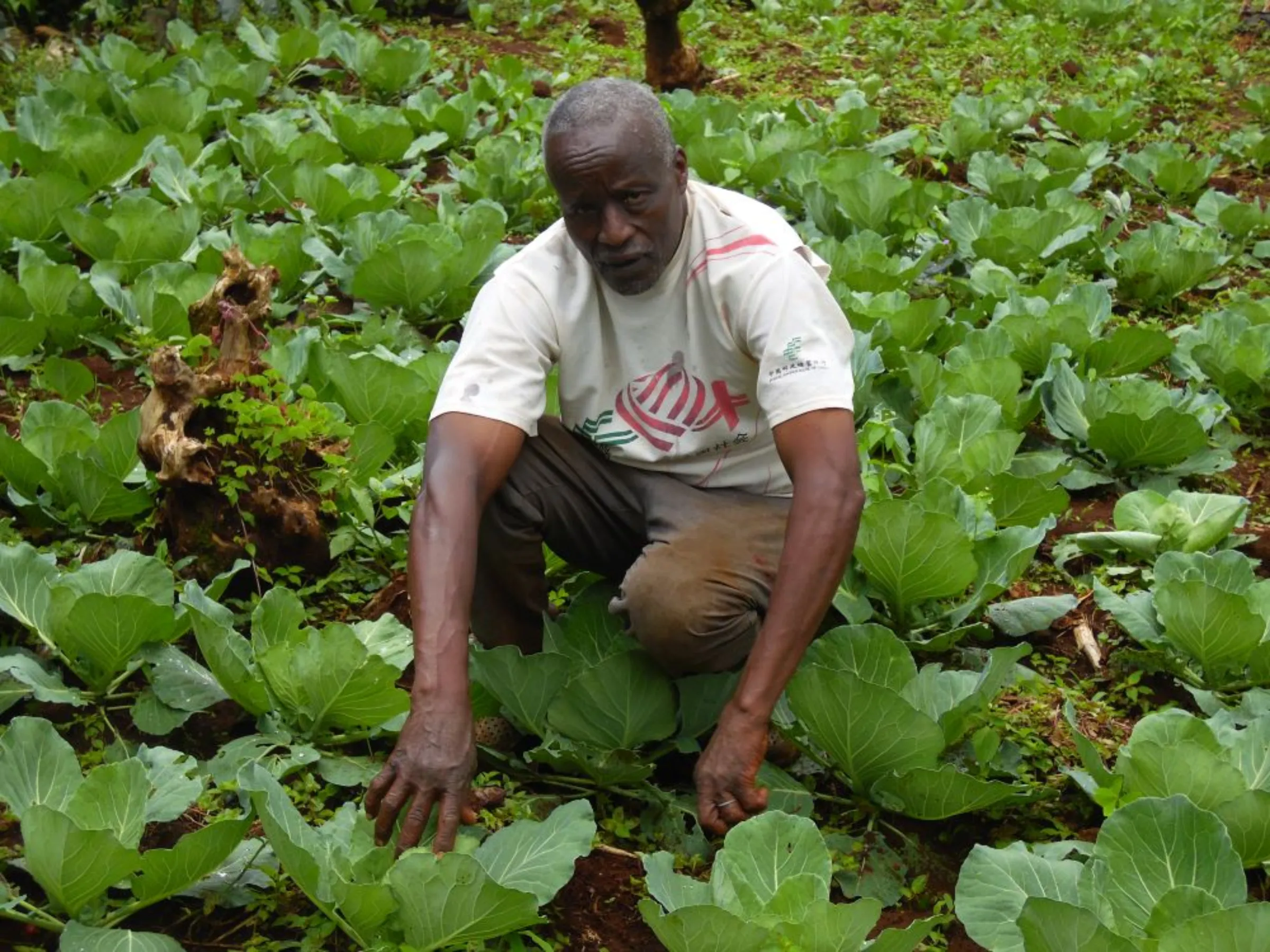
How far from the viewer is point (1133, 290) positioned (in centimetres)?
521

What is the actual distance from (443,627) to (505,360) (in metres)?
0.53

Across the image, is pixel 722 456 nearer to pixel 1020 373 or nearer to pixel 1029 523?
pixel 1029 523

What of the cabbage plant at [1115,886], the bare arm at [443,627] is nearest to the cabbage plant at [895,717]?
the cabbage plant at [1115,886]

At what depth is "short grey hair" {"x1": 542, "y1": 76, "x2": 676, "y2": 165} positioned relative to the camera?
264cm

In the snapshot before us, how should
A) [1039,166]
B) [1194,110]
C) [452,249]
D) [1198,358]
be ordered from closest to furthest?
[1198,358] < [452,249] < [1039,166] < [1194,110]

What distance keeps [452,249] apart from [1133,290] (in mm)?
2380

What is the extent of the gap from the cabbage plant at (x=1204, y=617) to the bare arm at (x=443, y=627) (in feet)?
4.67

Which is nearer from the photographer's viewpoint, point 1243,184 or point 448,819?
point 448,819

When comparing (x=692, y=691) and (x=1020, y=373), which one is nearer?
(x=692, y=691)

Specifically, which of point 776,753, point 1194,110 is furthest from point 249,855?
point 1194,110

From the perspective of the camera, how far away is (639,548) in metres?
3.12

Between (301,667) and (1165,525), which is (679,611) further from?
(1165,525)

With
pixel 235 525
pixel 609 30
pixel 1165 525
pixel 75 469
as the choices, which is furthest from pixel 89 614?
pixel 609 30

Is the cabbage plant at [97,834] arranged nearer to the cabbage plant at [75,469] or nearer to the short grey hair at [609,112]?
the cabbage plant at [75,469]
